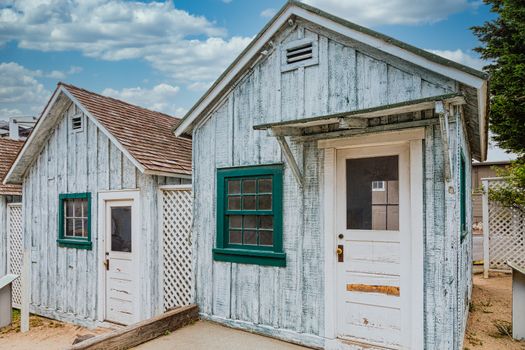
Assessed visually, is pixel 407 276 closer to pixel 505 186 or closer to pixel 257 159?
pixel 257 159

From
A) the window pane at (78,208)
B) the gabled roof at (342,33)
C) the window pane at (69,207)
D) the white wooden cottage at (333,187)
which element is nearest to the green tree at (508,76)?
the gabled roof at (342,33)

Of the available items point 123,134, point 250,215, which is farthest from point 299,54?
point 123,134

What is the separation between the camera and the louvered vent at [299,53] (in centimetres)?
533

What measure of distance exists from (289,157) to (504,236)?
860 cm

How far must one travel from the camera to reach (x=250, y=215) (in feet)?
19.0

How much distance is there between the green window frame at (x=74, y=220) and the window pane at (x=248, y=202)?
3951 mm

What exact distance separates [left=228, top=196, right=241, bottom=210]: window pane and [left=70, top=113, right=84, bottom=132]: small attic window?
4.23 metres

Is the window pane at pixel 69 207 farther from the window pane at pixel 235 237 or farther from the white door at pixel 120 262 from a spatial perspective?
the window pane at pixel 235 237

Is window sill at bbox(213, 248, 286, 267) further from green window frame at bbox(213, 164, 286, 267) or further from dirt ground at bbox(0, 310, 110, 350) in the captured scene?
dirt ground at bbox(0, 310, 110, 350)

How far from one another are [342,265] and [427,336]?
1.22 metres

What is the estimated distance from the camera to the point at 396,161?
15.5 feet

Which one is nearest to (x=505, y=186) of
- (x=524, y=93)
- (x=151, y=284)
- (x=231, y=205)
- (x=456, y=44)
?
(x=524, y=93)

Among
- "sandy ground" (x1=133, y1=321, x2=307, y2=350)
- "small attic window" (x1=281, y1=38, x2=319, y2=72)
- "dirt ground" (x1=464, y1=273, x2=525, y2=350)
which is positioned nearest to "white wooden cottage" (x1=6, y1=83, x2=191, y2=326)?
"sandy ground" (x1=133, y1=321, x2=307, y2=350)

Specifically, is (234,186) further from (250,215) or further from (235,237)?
(235,237)
